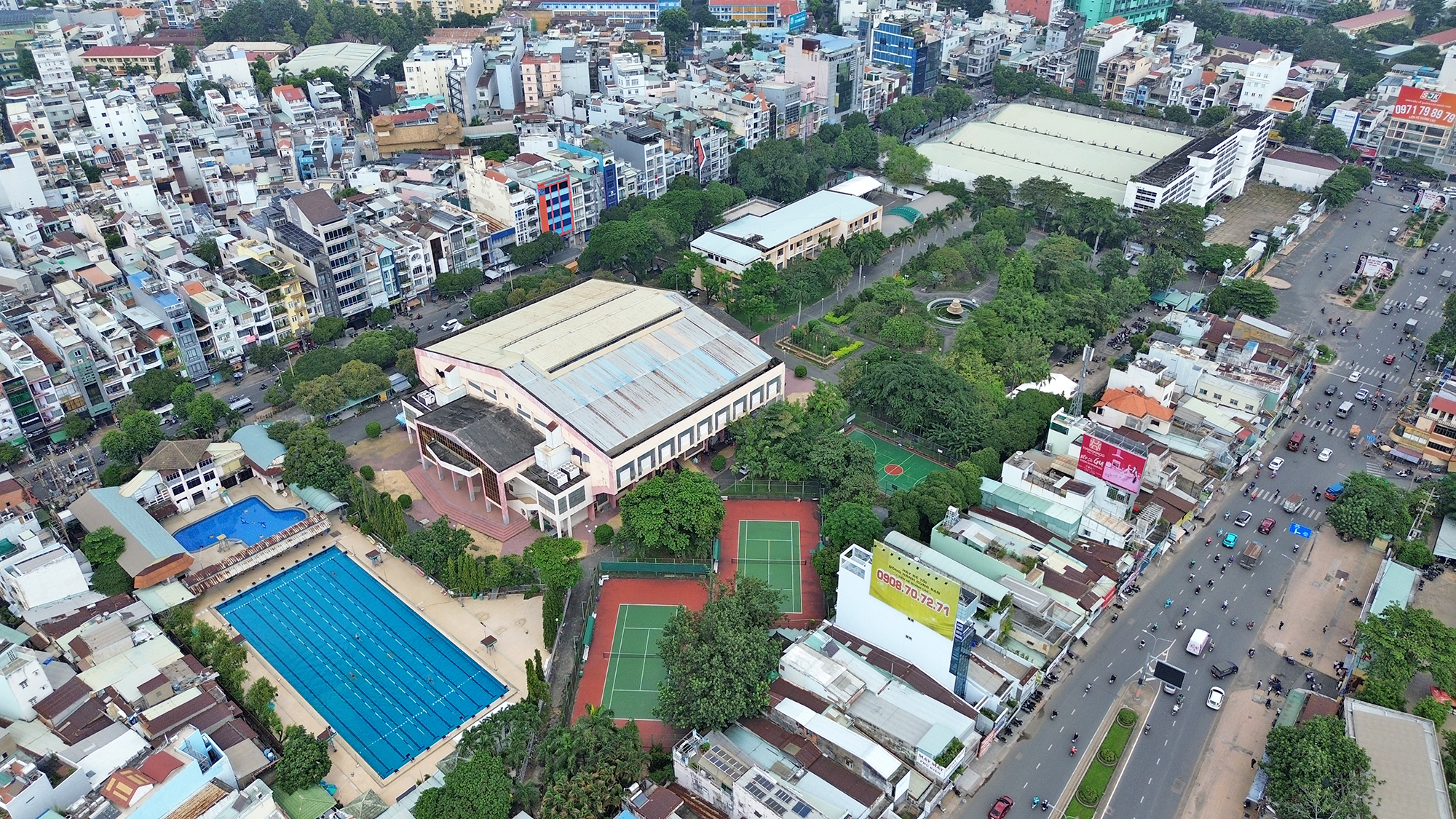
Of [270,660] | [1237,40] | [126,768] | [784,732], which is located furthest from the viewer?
[1237,40]

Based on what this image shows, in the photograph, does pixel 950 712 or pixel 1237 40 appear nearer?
pixel 950 712

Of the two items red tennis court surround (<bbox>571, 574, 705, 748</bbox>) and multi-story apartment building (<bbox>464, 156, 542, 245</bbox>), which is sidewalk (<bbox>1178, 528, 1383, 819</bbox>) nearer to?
red tennis court surround (<bbox>571, 574, 705, 748</bbox>)

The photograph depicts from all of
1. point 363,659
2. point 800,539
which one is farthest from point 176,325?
point 800,539

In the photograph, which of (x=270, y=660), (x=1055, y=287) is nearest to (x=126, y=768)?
(x=270, y=660)

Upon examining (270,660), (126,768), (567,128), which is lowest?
(270,660)

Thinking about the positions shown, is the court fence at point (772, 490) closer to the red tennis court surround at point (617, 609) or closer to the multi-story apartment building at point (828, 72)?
the red tennis court surround at point (617, 609)

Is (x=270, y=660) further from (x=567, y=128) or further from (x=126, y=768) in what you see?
(x=567, y=128)

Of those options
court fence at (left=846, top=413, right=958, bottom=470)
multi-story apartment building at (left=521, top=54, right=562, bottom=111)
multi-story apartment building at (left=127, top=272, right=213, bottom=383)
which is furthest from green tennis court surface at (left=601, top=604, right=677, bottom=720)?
multi-story apartment building at (left=521, top=54, right=562, bottom=111)

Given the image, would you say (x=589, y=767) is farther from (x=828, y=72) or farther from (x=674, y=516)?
(x=828, y=72)
